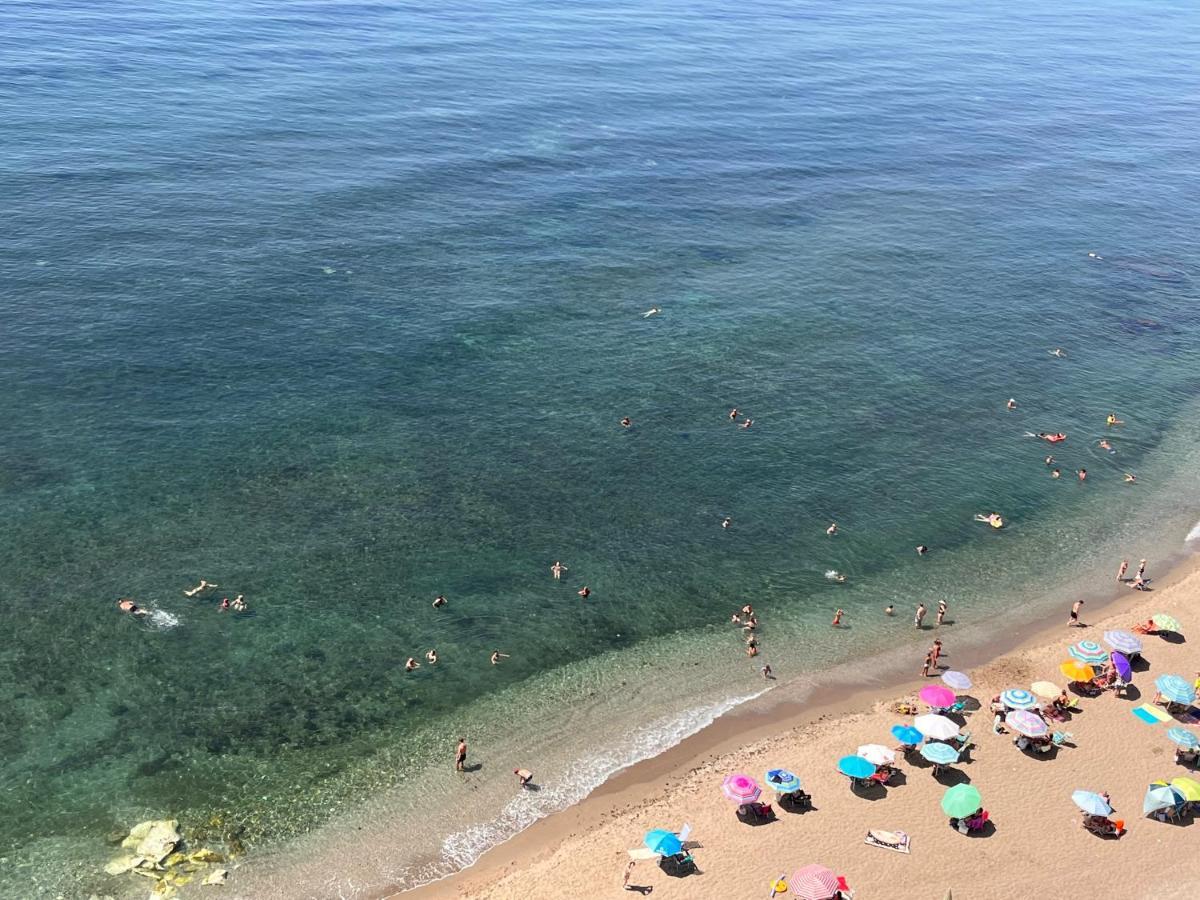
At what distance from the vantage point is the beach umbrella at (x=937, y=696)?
55.1m

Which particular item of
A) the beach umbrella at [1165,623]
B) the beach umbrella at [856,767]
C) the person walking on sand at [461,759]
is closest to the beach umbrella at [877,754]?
the beach umbrella at [856,767]

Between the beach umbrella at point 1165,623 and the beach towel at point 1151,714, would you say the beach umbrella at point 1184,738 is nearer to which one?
the beach towel at point 1151,714

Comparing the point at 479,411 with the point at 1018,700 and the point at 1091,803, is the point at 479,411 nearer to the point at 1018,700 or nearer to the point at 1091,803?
the point at 1018,700

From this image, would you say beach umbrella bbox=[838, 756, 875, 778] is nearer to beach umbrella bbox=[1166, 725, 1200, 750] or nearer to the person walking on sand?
beach umbrella bbox=[1166, 725, 1200, 750]

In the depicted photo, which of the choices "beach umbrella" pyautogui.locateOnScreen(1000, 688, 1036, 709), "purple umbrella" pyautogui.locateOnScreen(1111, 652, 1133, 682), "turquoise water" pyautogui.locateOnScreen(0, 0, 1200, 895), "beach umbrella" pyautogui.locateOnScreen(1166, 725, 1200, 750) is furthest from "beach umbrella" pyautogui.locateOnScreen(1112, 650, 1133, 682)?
"turquoise water" pyautogui.locateOnScreen(0, 0, 1200, 895)

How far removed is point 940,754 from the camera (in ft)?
166

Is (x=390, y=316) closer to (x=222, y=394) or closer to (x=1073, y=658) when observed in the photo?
(x=222, y=394)

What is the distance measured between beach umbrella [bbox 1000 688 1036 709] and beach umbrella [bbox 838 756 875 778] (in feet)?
35.2

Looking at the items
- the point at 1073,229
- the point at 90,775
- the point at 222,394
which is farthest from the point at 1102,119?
the point at 90,775

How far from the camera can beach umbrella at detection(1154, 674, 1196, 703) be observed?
2160 inches

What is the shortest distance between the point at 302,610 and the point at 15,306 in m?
55.4

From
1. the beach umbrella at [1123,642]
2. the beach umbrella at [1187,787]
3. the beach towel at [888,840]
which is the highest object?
the beach umbrella at [1187,787]

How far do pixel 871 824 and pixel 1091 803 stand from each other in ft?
37.1

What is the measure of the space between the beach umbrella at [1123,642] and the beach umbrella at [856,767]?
2129 centimetres
